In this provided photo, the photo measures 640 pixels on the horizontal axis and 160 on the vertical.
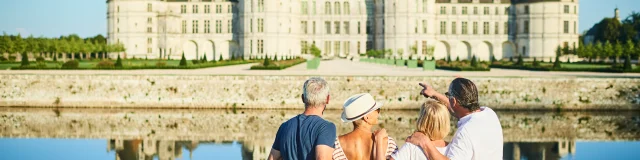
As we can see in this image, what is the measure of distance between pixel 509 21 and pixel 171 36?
105 ft

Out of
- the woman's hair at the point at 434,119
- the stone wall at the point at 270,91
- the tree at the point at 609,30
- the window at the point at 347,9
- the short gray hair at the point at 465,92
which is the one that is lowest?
the stone wall at the point at 270,91

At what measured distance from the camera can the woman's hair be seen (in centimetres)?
534

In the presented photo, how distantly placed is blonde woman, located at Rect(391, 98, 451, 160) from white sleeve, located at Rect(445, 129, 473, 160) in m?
0.11

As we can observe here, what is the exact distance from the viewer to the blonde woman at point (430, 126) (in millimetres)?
5348

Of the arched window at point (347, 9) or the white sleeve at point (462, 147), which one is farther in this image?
the arched window at point (347, 9)

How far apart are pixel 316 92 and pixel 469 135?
109cm

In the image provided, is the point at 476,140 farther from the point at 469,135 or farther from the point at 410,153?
the point at 410,153

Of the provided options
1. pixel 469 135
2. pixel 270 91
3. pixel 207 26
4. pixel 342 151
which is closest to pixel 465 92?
pixel 469 135

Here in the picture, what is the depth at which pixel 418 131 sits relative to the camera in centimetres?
550

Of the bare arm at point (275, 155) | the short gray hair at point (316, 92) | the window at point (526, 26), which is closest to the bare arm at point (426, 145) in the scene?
the short gray hair at point (316, 92)

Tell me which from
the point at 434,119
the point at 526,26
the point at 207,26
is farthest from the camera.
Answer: the point at 207,26

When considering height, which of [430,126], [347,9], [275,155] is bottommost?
[275,155]

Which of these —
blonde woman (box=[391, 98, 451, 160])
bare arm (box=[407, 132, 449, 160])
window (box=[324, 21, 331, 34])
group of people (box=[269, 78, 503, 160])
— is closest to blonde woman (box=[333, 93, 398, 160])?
group of people (box=[269, 78, 503, 160])

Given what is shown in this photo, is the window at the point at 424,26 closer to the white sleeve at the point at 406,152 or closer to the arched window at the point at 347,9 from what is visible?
the arched window at the point at 347,9
